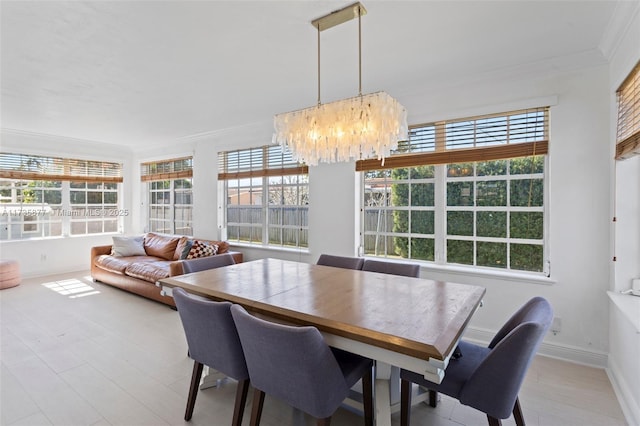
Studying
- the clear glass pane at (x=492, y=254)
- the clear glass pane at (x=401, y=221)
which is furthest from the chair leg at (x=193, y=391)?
the clear glass pane at (x=492, y=254)

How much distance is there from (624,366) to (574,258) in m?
0.84

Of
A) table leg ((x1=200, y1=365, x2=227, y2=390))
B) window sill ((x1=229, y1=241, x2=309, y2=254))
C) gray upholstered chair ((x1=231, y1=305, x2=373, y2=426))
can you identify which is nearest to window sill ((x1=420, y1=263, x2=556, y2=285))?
window sill ((x1=229, y1=241, x2=309, y2=254))

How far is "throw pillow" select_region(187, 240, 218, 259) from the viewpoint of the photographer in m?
4.62

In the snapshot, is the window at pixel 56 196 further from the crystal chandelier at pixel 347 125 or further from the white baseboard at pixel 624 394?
the white baseboard at pixel 624 394

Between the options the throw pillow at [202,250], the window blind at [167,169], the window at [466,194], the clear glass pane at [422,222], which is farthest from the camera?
the window blind at [167,169]

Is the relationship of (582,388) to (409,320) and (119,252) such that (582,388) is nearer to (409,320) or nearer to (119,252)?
(409,320)

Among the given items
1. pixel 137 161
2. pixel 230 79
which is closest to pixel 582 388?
pixel 230 79

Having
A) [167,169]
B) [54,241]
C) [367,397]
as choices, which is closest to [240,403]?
[367,397]

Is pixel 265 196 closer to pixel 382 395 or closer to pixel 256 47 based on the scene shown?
pixel 256 47

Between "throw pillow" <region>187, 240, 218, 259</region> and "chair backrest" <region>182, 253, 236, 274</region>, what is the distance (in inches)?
68.3

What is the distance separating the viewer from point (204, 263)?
2844 millimetres

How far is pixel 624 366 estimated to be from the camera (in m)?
2.18

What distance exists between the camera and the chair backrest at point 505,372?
1.37 meters

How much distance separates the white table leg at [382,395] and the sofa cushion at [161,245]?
14.5 feet
